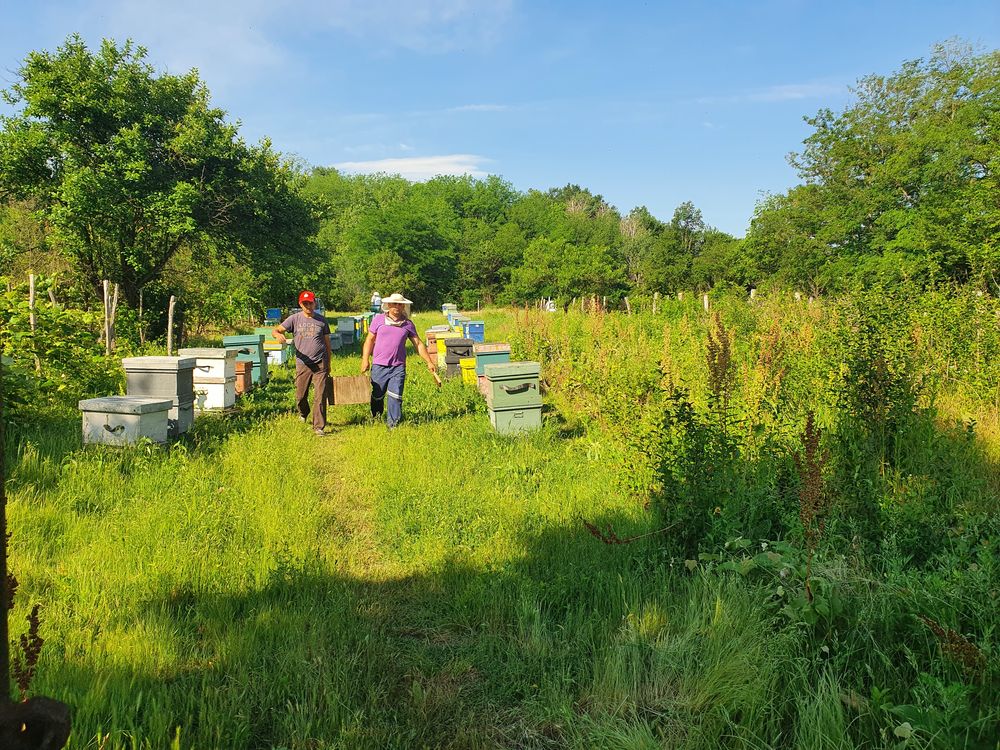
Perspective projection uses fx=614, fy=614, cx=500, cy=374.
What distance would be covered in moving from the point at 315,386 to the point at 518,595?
5543 millimetres

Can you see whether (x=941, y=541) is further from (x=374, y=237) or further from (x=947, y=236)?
(x=374, y=237)

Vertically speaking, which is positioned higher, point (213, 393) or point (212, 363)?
point (212, 363)

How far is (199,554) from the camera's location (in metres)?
4.14

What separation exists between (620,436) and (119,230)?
14992mm

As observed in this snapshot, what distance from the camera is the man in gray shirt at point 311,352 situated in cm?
835

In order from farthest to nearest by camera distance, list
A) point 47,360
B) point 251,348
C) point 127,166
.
→ point 127,166
point 251,348
point 47,360

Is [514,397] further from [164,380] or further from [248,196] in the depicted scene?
[248,196]

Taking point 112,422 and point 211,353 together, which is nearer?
point 112,422

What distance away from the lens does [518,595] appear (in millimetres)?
3721

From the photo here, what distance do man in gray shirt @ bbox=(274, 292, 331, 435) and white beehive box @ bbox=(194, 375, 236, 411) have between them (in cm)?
138

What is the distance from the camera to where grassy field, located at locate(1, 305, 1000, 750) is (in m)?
2.58

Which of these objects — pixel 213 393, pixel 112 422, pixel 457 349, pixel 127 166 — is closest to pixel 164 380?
pixel 112 422

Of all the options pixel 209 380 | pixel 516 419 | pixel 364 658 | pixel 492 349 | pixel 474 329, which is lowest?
pixel 364 658

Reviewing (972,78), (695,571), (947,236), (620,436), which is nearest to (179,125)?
(620,436)
